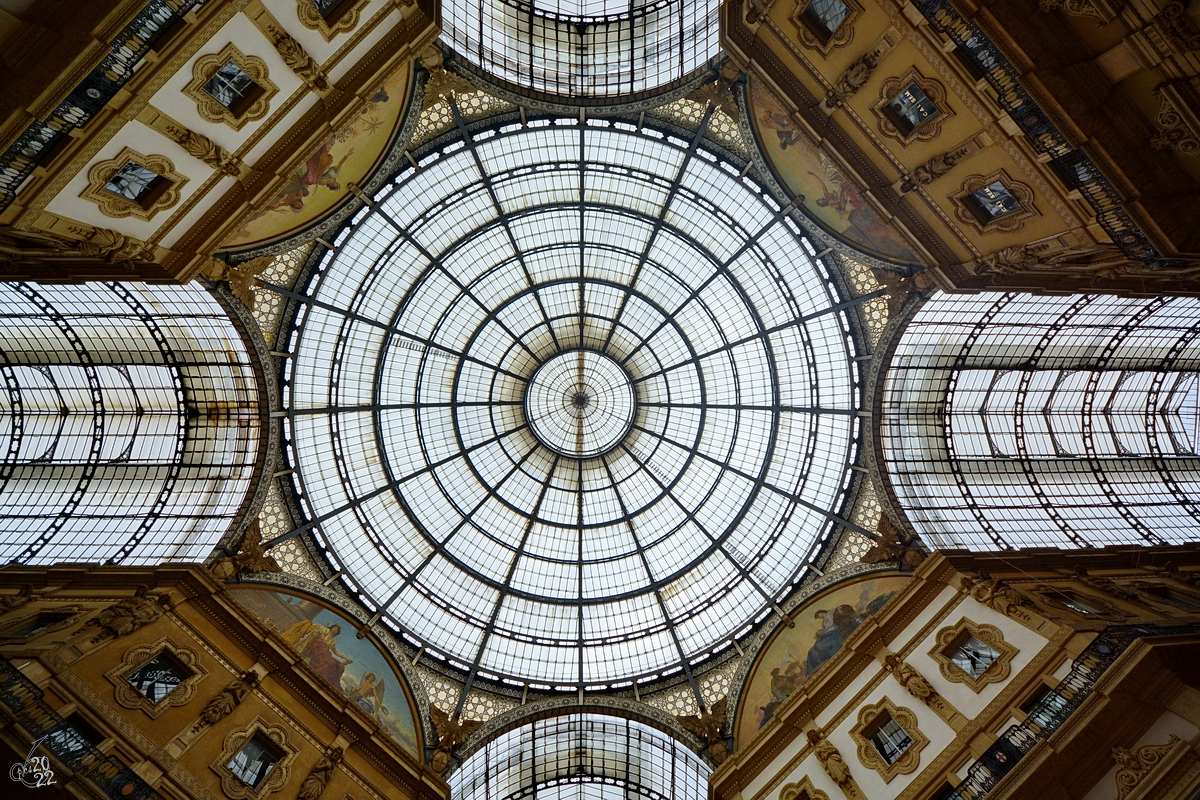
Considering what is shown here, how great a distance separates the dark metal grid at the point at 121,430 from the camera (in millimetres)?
19625

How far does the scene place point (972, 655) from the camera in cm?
1673

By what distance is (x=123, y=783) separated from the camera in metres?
13.4

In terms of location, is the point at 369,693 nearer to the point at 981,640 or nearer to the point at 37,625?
the point at 37,625

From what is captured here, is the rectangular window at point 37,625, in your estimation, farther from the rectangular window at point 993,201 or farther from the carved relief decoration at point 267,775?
the rectangular window at point 993,201

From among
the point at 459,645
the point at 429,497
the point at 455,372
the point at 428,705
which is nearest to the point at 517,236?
the point at 455,372

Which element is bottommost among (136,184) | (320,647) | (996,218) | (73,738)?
(73,738)

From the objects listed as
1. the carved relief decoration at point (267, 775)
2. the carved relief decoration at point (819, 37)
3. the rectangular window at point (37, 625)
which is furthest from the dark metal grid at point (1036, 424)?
the rectangular window at point (37, 625)

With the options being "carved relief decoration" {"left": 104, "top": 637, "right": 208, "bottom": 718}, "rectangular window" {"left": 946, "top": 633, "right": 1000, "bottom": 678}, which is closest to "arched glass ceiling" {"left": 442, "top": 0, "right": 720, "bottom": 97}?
"rectangular window" {"left": 946, "top": 633, "right": 1000, "bottom": 678}

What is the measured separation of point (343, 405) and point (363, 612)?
7344 millimetres

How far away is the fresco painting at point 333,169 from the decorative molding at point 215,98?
3.13 metres

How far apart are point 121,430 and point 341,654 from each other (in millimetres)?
10604

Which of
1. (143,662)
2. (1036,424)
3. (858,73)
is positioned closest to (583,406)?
(858,73)

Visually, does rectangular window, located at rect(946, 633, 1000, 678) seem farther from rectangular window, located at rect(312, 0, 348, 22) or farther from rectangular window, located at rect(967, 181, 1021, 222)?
rectangular window, located at rect(312, 0, 348, 22)

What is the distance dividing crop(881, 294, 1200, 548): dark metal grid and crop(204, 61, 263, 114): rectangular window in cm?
1992
